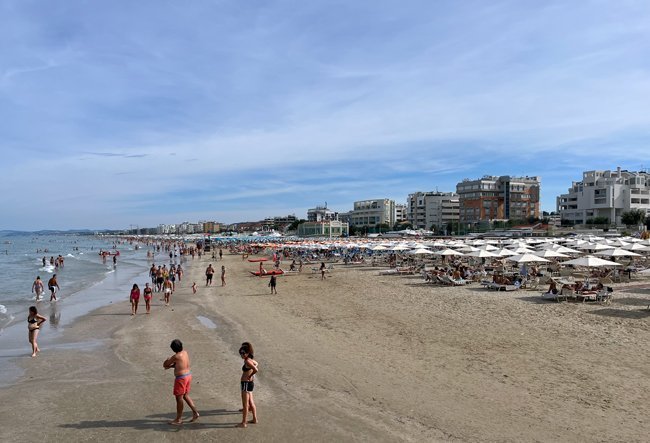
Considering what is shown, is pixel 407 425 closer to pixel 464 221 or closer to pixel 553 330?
pixel 553 330

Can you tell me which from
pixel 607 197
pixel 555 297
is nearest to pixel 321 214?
pixel 607 197

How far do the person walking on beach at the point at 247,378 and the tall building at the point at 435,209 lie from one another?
367ft

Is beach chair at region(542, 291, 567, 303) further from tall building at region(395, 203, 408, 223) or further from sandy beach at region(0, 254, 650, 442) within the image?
tall building at region(395, 203, 408, 223)

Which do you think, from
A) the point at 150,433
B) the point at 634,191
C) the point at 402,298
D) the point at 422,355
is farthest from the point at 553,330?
the point at 634,191

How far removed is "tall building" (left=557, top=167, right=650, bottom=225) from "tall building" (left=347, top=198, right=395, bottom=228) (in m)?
53.2

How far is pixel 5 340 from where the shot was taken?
1259cm

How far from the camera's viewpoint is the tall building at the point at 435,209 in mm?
117044

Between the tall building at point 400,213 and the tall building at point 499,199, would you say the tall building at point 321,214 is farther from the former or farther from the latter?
the tall building at point 499,199

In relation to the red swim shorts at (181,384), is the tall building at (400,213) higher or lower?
higher

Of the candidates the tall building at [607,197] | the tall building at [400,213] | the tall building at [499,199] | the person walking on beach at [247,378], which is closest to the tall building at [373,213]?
the tall building at [400,213]

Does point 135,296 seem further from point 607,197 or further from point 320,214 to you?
point 320,214

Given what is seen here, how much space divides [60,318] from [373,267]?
866 inches

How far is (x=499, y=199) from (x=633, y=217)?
37491 mm

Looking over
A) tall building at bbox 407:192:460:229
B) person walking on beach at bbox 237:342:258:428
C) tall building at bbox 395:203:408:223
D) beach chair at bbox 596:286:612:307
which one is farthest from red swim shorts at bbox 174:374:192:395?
tall building at bbox 395:203:408:223
